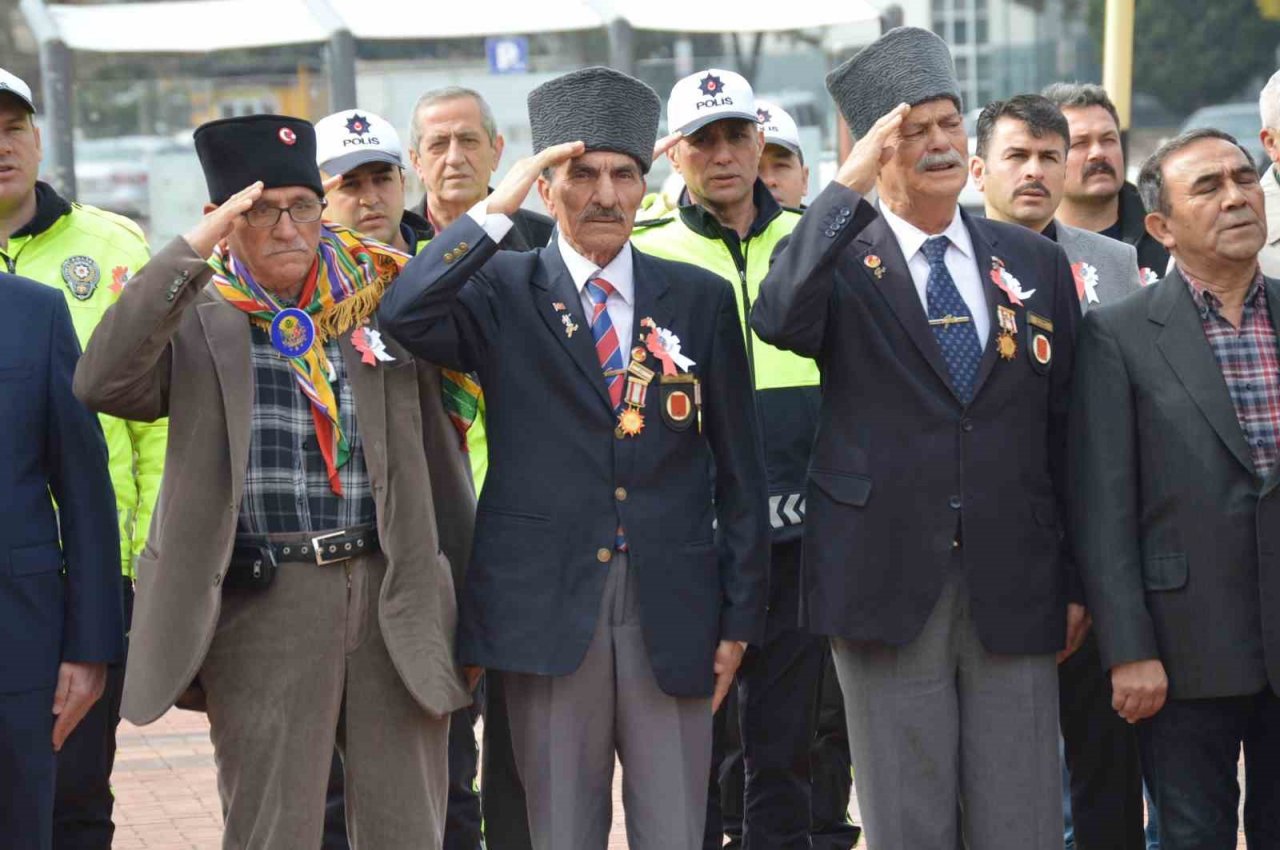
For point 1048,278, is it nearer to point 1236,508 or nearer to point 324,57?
point 1236,508

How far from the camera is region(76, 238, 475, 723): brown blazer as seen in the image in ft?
14.3

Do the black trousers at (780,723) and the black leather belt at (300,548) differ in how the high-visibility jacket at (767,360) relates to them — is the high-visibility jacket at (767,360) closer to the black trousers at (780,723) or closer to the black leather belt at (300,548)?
the black trousers at (780,723)

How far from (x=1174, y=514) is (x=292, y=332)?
2.08m

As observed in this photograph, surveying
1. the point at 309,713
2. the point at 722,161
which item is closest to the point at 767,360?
the point at 722,161

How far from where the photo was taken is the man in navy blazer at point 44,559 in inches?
179

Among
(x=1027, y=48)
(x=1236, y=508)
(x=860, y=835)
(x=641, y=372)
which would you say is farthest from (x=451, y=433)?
(x=1027, y=48)

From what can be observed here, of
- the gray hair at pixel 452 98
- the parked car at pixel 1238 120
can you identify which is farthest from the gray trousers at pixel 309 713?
the parked car at pixel 1238 120

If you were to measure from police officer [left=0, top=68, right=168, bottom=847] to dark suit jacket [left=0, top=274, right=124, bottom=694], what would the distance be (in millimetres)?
651

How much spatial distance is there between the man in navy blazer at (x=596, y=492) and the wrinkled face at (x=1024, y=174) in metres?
1.59

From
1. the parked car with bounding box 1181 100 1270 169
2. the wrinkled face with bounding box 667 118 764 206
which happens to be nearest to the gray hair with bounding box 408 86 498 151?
the wrinkled face with bounding box 667 118 764 206

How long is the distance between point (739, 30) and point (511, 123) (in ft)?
5.11

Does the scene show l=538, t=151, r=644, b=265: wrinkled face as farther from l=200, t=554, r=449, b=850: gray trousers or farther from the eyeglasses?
l=200, t=554, r=449, b=850: gray trousers

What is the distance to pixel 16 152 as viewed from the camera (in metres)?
5.47

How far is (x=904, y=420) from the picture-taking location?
461 centimetres
